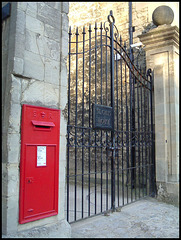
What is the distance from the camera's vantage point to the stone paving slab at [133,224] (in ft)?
12.2

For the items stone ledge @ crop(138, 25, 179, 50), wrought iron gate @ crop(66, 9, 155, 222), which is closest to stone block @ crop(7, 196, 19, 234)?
wrought iron gate @ crop(66, 9, 155, 222)

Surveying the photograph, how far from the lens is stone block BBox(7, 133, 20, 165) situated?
267cm

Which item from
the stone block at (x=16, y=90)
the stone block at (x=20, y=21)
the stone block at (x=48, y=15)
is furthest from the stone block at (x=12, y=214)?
the stone block at (x=48, y=15)

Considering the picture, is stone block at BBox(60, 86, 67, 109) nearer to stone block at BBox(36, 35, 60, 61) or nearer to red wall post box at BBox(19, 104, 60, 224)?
red wall post box at BBox(19, 104, 60, 224)

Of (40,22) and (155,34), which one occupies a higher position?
(155,34)

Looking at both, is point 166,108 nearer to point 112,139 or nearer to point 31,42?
point 112,139

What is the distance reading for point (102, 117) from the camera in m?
4.54

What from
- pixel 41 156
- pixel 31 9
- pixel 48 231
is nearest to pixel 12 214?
pixel 48 231

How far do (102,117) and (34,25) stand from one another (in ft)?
6.85

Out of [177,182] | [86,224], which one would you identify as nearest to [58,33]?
[86,224]

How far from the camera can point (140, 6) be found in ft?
26.6

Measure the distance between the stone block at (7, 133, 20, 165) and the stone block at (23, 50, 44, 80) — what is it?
745mm

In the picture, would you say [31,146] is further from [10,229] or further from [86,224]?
[86,224]

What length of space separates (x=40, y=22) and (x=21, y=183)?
2001 mm
